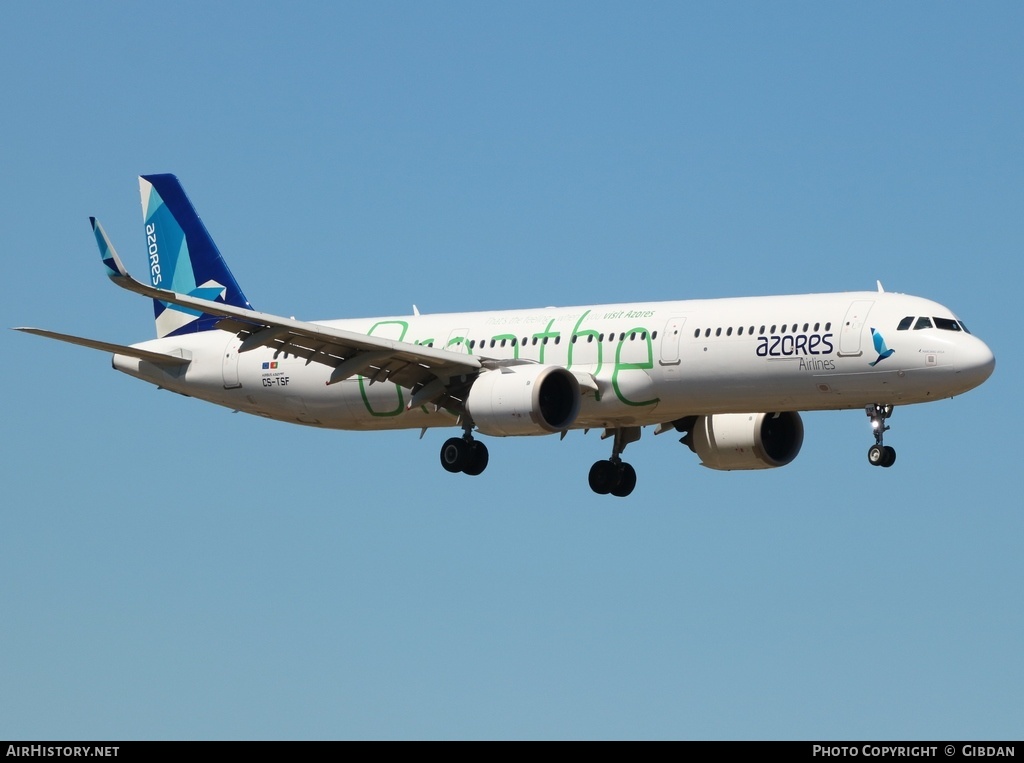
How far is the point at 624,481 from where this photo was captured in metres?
58.1

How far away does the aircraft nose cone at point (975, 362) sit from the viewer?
159ft

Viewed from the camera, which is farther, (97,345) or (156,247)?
(156,247)

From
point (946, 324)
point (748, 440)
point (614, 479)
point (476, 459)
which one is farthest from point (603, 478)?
point (946, 324)

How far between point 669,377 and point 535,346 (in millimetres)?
4664

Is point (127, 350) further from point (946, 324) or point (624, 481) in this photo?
point (946, 324)

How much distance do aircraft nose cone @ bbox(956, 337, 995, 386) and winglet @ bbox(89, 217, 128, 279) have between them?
825 inches

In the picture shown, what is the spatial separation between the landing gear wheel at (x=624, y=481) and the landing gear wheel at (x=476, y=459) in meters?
5.30

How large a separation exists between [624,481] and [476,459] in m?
5.78

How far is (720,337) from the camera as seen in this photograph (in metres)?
51.0

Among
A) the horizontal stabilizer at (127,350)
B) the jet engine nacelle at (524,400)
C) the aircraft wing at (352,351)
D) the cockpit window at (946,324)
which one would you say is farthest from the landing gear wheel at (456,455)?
the cockpit window at (946,324)

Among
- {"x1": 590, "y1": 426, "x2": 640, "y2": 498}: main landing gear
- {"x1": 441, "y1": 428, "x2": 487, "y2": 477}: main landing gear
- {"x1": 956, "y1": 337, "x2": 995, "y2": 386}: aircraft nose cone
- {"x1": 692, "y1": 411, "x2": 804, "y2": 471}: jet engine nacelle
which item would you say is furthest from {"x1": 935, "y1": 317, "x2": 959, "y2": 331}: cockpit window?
{"x1": 441, "y1": 428, "x2": 487, "y2": 477}: main landing gear
